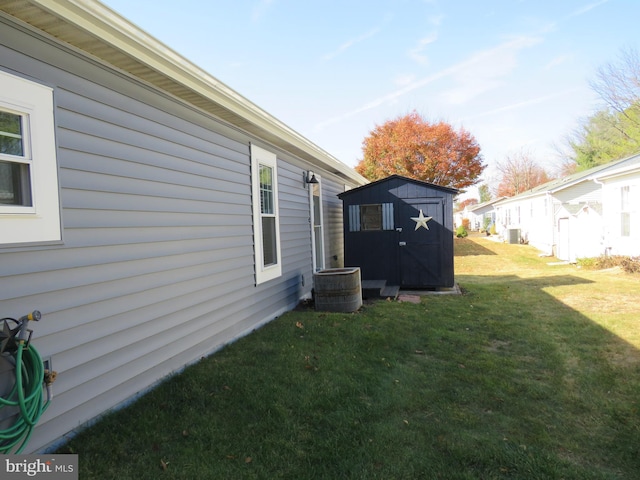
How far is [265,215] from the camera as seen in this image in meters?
5.68

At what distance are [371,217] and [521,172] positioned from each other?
41.1m

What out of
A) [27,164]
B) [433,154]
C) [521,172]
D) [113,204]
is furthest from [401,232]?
[521,172]

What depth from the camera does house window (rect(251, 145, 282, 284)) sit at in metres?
5.32

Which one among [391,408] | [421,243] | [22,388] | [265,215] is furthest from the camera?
[421,243]

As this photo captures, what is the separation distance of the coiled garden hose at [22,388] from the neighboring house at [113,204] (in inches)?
6.6

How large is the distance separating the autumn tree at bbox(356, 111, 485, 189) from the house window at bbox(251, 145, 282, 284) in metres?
15.3

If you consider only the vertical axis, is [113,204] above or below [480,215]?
below

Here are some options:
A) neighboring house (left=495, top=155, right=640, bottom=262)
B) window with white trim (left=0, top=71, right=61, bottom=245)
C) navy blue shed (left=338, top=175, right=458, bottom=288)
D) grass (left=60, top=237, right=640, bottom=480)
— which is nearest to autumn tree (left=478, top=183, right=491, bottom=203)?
neighboring house (left=495, top=155, right=640, bottom=262)

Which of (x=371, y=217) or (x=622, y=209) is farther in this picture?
(x=622, y=209)

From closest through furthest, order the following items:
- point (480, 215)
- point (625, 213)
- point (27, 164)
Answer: point (27, 164) → point (625, 213) → point (480, 215)

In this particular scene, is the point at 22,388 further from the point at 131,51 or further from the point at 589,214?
the point at 589,214

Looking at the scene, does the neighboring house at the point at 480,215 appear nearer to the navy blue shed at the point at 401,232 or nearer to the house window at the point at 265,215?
the navy blue shed at the point at 401,232

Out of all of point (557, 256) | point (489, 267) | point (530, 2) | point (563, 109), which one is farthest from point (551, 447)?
point (563, 109)

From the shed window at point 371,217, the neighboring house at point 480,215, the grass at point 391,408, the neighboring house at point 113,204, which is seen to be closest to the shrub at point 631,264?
the grass at point 391,408
